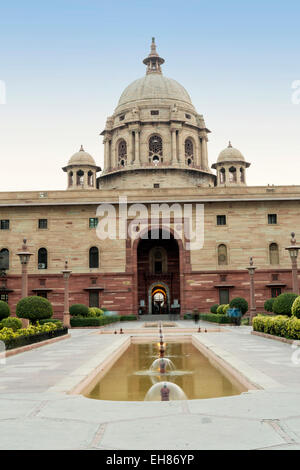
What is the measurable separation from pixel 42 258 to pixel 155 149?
1894 centimetres

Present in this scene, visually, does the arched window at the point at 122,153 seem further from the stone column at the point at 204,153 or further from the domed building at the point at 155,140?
the stone column at the point at 204,153

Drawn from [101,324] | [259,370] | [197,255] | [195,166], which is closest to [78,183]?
[195,166]

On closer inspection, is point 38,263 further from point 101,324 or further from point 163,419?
point 163,419

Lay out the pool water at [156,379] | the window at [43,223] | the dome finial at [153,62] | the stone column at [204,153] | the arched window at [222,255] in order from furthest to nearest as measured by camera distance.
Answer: the dome finial at [153,62], the stone column at [204,153], the window at [43,223], the arched window at [222,255], the pool water at [156,379]

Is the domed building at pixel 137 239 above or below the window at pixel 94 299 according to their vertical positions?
above

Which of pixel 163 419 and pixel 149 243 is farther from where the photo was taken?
pixel 149 243

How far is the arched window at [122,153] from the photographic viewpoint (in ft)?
173

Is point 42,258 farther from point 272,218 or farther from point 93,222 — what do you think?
point 272,218

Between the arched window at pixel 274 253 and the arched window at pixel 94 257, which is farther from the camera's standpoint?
the arched window at pixel 94 257

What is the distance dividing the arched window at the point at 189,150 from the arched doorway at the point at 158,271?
35.5 ft

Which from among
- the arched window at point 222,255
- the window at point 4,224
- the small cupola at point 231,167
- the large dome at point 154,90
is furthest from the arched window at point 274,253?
the large dome at point 154,90

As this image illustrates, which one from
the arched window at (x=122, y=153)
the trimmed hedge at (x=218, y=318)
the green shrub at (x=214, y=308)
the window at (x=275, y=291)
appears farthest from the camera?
the arched window at (x=122, y=153)

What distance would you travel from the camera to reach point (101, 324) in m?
30.8

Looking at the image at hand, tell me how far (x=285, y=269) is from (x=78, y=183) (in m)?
23.0
